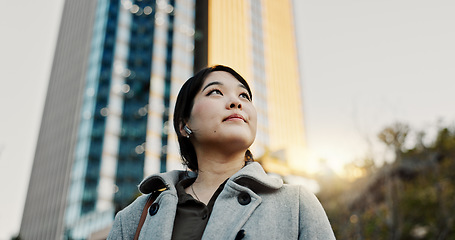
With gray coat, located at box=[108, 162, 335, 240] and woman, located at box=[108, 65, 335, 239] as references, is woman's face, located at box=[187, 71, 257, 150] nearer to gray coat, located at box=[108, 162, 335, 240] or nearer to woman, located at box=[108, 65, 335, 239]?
woman, located at box=[108, 65, 335, 239]

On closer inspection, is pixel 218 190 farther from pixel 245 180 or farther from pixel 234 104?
pixel 234 104

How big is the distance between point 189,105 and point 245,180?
0.55m

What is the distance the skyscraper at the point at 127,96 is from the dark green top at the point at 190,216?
110 ft

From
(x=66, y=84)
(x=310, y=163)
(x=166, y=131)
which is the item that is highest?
(x=66, y=84)

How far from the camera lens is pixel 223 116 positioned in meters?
1.74

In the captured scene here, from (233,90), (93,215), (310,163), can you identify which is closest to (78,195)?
(93,215)

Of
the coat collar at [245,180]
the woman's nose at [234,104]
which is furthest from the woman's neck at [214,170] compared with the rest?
the woman's nose at [234,104]

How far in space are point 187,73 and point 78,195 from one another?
19782mm

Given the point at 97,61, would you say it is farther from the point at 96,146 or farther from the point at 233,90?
the point at 233,90

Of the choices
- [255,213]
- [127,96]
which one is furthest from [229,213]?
[127,96]

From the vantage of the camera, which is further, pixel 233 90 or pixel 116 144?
pixel 116 144

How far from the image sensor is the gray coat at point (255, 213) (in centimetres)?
143

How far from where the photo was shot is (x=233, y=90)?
1863 mm

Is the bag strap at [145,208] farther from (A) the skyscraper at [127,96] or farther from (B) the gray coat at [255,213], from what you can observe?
(A) the skyscraper at [127,96]
